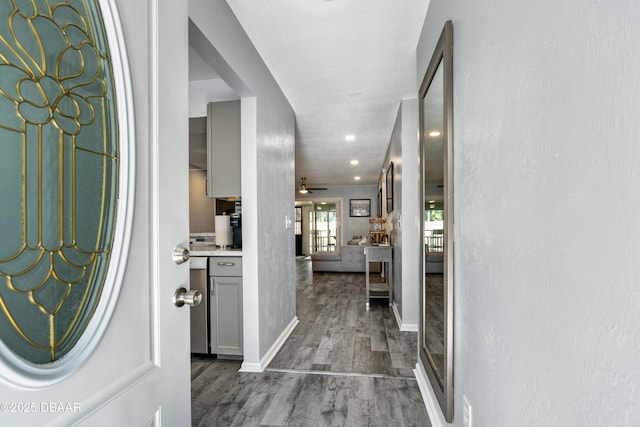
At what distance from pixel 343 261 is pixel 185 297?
6.99 meters

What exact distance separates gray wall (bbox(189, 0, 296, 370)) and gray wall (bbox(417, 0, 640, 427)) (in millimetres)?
1419

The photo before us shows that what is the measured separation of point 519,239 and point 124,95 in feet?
3.34

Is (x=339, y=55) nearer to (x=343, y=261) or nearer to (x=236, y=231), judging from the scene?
(x=236, y=231)

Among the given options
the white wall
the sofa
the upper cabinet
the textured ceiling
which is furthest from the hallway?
the sofa

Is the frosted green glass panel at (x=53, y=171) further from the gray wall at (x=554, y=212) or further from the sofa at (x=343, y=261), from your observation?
the sofa at (x=343, y=261)

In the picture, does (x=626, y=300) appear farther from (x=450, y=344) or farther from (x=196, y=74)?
(x=196, y=74)

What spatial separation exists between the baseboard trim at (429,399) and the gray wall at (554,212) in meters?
0.67

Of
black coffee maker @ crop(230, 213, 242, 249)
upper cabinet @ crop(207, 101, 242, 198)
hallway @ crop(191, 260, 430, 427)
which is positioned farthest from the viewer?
black coffee maker @ crop(230, 213, 242, 249)

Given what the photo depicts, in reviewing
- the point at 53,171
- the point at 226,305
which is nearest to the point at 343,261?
the point at 226,305

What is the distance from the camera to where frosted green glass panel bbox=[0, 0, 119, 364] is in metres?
0.50

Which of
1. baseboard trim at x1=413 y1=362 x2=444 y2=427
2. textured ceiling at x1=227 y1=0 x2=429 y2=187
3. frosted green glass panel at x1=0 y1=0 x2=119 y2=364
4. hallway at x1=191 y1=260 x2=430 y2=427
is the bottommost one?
hallway at x1=191 y1=260 x2=430 y2=427

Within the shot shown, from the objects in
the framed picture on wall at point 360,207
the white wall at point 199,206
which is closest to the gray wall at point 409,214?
the white wall at point 199,206

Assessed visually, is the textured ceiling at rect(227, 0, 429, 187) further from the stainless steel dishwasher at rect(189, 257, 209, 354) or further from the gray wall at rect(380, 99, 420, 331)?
the stainless steel dishwasher at rect(189, 257, 209, 354)

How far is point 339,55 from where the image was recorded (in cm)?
258
